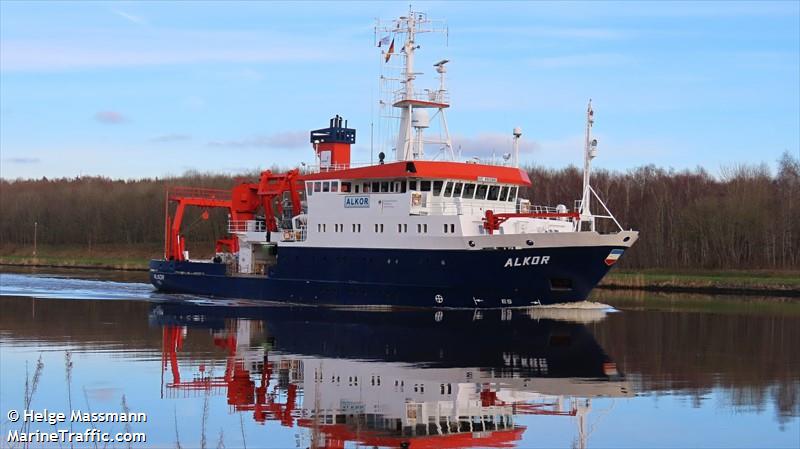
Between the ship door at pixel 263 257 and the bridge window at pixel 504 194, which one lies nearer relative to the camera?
the bridge window at pixel 504 194

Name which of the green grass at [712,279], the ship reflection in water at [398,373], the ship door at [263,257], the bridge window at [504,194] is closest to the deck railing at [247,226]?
the ship door at [263,257]

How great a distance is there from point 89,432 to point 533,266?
19.1 m

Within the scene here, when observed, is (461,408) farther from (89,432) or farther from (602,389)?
(89,432)

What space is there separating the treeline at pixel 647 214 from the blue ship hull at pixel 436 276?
62.4 ft

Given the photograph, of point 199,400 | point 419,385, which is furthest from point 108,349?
point 419,385

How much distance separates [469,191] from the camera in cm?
3391

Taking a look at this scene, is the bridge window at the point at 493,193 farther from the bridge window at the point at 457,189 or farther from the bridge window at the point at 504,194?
the bridge window at the point at 457,189

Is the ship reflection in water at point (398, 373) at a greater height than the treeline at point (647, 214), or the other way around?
the treeline at point (647, 214)

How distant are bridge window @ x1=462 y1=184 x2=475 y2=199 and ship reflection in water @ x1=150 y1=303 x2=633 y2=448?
14.5 ft

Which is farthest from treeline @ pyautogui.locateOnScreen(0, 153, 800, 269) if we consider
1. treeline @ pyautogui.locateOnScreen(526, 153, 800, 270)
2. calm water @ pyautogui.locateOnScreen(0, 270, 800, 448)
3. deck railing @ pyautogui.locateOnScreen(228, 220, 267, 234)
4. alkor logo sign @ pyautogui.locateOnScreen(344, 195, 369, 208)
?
calm water @ pyautogui.locateOnScreen(0, 270, 800, 448)

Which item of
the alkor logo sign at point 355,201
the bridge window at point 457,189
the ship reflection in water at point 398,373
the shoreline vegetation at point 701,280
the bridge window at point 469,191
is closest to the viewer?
the ship reflection in water at point 398,373

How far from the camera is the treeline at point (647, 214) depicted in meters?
59.4

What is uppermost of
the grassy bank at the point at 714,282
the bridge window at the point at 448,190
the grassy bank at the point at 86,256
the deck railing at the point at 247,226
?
the bridge window at the point at 448,190

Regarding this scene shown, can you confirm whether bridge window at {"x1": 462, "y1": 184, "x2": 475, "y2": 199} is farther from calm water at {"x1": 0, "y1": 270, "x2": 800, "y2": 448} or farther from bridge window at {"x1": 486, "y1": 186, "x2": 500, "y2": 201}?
calm water at {"x1": 0, "y1": 270, "x2": 800, "y2": 448}
